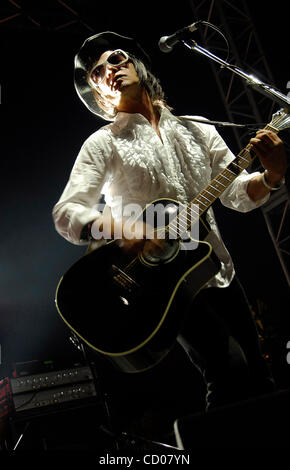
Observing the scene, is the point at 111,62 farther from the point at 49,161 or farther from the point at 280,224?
the point at 280,224

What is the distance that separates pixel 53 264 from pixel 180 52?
367 cm

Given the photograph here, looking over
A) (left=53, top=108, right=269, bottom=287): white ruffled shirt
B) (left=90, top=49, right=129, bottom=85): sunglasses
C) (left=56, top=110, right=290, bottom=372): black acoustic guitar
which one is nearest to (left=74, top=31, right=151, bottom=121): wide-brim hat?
(left=90, top=49, right=129, bottom=85): sunglasses

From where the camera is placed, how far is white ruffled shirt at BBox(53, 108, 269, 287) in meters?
1.66

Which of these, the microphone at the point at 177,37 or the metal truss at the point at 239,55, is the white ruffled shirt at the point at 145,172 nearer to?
the microphone at the point at 177,37

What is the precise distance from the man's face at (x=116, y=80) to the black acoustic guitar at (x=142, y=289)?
0.78m

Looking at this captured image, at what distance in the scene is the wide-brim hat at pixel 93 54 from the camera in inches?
90.7

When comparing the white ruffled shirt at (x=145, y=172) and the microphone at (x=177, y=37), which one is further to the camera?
the microphone at (x=177, y=37)

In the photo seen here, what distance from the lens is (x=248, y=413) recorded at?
994 millimetres

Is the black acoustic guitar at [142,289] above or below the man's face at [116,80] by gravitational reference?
below

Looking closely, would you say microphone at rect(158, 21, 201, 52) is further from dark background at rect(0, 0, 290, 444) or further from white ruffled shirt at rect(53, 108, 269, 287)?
dark background at rect(0, 0, 290, 444)

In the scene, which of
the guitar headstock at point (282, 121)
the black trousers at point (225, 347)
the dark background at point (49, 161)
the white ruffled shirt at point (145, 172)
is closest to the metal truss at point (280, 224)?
the dark background at point (49, 161)

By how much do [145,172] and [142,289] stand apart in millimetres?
551

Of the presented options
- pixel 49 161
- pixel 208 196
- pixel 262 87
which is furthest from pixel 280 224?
pixel 208 196
